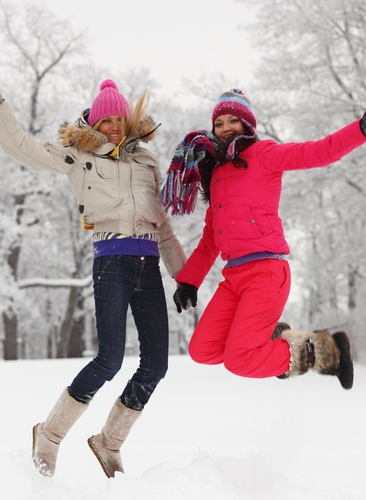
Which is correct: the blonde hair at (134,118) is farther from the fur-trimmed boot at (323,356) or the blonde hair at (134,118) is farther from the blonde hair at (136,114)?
the fur-trimmed boot at (323,356)

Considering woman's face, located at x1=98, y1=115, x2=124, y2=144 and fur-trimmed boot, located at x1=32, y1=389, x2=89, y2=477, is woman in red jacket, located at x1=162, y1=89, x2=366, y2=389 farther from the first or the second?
fur-trimmed boot, located at x1=32, y1=389, x2=89, y2=477

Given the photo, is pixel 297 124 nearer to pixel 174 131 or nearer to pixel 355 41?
pixel 355 41

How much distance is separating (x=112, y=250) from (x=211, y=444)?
180 cm

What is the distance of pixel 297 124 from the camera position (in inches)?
388

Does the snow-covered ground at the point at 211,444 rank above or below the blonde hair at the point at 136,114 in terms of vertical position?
below

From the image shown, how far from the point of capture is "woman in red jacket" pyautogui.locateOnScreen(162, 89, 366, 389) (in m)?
2.85

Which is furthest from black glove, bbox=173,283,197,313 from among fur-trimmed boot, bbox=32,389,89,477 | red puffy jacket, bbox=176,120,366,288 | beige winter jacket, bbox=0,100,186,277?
fur-trimmed boot, bbox=32,389,89,477

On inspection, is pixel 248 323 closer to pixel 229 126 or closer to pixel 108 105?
pixel 229 126

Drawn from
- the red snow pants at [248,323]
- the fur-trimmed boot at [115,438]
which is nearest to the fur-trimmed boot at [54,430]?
the fur-trimmed boot at [115,438]

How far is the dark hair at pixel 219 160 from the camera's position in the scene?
293 cm

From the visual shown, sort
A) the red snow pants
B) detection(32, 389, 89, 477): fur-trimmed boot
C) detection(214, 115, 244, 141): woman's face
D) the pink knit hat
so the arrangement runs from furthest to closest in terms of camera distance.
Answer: detection(214, 115, 244, 141): woman's face < the pink knit hat < the red snow pants < detection(32, 389, 89, 477): fur-trimmed boot

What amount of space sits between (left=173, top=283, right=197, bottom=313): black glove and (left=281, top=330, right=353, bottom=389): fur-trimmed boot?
639mm

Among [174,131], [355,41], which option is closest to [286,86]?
[355,41]

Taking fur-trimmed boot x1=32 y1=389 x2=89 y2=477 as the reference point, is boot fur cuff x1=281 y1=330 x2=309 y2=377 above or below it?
above
